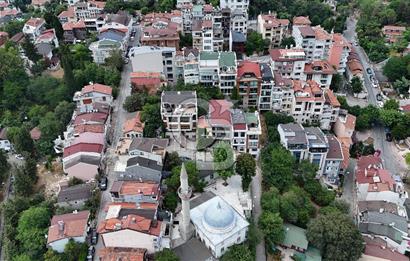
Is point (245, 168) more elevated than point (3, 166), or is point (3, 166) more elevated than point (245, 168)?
point (245, 168)

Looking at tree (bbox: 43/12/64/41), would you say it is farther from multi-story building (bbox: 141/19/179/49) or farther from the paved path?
the paved path

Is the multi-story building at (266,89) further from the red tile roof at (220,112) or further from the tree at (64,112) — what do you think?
the tree at (64,112)

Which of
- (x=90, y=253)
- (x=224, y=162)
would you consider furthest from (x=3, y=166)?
(x=224, y=162)

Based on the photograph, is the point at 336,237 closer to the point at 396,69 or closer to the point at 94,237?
the point at 94,237

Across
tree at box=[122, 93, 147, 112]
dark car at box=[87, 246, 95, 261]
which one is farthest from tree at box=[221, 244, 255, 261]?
tree at box=[122, 93, 147, 112]

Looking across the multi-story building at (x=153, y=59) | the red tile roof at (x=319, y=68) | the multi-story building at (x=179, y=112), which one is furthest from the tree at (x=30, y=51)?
the red tile roof at (x=319, y=68)

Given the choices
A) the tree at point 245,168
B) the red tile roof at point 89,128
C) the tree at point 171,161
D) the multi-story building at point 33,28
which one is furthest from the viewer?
the multi-story building at point 33,28

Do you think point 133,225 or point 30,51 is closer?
point 133,225
